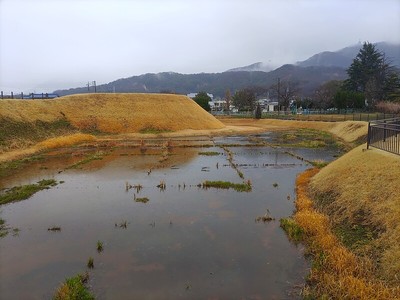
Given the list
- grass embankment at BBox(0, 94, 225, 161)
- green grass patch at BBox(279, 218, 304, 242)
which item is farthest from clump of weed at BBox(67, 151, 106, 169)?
green grass patch at BBox(279, 218, 304, 242)

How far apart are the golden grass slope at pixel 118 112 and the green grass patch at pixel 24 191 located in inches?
864

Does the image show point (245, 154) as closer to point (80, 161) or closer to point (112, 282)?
point (80, 161)

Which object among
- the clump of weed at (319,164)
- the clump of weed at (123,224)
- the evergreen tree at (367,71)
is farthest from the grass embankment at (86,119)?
the evergreen tree at (367,71)

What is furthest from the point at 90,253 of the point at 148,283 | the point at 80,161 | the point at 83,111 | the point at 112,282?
the point at 83,111

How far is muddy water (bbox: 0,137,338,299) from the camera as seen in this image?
789 centimetres

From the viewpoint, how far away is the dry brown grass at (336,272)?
6953 millimetres

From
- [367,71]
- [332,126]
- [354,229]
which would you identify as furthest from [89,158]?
[367,71]

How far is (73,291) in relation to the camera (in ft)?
24.0

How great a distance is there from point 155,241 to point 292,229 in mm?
4459

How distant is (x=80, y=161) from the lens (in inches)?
988

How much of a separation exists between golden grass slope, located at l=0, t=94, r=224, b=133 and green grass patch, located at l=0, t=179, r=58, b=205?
21933 millimetres

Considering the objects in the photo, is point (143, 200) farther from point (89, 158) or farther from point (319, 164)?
point (89, 158)

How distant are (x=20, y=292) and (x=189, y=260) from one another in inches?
163

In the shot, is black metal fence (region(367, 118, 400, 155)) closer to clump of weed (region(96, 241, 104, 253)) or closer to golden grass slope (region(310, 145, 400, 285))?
golden grass slope (region(310, 145, 400, 285))
